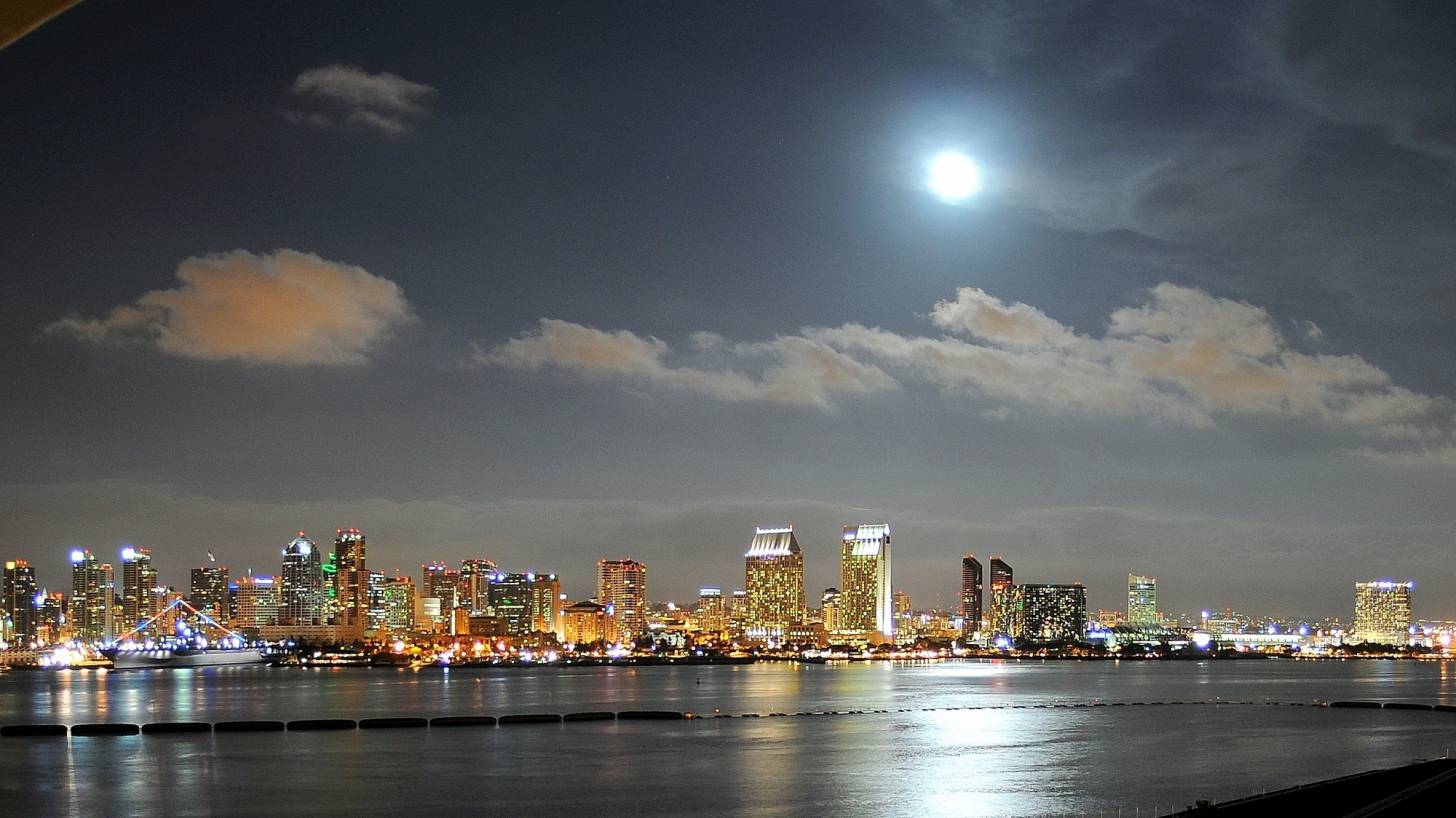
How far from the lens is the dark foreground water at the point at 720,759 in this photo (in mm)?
36125

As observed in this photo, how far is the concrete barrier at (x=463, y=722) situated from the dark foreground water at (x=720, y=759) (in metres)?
2.23

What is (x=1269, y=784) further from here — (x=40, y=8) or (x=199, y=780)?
(x=40, y=8)

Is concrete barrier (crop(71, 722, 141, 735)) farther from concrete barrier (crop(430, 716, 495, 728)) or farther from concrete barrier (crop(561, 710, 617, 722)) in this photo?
concrete barrier (crop(561, 710, 617, 722))

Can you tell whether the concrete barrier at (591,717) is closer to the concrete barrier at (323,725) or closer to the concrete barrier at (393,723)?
the concrete barrier at (393,723)

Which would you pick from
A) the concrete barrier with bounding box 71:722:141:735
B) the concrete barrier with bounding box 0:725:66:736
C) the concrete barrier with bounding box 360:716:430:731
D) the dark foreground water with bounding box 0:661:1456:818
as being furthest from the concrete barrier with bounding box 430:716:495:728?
the concrete barrier with bounding box 0:725:66:736

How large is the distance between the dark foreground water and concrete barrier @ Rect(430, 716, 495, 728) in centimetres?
223

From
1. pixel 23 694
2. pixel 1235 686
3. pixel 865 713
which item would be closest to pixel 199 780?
pixel 865 713

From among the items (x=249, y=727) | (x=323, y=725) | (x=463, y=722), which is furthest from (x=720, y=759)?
(x=249, y=727)

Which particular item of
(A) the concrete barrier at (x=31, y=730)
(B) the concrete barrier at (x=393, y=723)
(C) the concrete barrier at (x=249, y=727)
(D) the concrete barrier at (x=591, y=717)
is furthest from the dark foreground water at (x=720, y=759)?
(D) the concrete barrier at (x=591, y=717)

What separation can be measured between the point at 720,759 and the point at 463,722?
76.2 ft

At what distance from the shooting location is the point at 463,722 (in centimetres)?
6669

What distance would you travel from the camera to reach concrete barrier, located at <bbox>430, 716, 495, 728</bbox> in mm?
65125

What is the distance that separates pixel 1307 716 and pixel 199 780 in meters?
57.6

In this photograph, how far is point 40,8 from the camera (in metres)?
3.31
